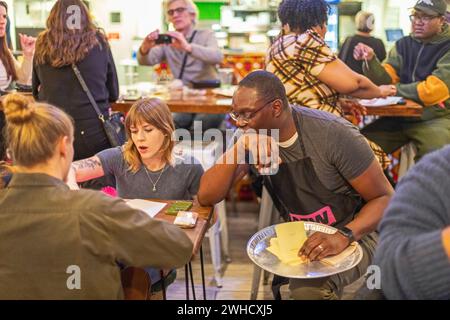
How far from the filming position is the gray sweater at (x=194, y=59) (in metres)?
4.43

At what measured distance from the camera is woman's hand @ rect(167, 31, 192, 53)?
13.6 ft

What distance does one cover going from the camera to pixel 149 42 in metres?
4.27

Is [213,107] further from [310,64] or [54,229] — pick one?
[54,229]

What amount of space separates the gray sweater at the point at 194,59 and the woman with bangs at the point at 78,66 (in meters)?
1.30

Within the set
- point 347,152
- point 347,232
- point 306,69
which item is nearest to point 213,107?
point 306,69

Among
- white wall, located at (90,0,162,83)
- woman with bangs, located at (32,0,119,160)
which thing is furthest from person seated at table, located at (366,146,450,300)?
white wall, located at (90,0,162,83)

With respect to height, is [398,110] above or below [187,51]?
below

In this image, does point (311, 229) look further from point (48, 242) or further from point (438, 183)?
point (48, 242)

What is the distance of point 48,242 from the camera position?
1511mm

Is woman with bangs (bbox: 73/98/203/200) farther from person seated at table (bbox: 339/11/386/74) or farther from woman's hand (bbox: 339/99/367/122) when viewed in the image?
person seated at table (bbox: 339/11/386/74)

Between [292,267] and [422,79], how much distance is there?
2.26m

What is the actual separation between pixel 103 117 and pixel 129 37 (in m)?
5.39

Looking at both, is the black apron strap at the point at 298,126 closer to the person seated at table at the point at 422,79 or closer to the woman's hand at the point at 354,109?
→ the woman's hand at the point at 354,109
